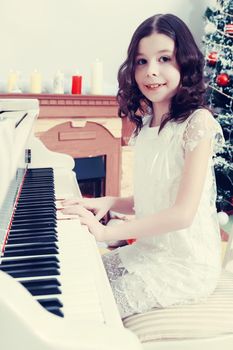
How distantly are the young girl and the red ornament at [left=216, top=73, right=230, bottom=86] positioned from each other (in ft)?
9.08

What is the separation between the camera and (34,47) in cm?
383

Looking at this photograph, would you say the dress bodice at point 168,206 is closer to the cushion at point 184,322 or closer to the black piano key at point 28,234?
the cushion at point 184,322

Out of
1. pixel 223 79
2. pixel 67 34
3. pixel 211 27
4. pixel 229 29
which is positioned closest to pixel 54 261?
pixel 67 34

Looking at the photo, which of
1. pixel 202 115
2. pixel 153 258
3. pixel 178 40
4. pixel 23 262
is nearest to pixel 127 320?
pixel 153 258

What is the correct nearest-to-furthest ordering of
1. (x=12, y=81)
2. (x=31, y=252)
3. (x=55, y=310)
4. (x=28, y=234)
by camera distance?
1. (x=55, y=310)
2. (x=31, y=252)
3. (x=28, y=234)
4. (x=12, y=81)

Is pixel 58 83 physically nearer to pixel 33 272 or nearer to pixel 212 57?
pixel 212 57

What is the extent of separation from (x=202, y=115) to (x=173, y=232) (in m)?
0.36

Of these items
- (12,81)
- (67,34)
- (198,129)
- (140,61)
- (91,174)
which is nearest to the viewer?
(198,129)

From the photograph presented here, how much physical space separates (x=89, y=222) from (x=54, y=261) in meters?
0.35

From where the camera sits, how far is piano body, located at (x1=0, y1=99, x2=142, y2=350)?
0.54 m

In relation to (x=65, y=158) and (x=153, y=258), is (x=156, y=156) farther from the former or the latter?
(x=65, y=158)

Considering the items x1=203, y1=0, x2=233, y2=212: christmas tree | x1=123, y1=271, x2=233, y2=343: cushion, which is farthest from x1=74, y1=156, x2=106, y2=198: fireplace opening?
x1=123, y1=271, x2=233, y2=343: cushion

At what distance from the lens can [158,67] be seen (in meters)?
1.40

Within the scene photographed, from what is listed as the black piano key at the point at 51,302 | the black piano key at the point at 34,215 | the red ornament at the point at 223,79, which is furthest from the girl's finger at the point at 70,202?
the red ornament at the point at 223,79
